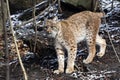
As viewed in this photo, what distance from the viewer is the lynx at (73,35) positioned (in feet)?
25.5

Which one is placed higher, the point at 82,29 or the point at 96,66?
the point at 82,29

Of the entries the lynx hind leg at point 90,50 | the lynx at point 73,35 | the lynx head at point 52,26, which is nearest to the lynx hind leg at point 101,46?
the lynx at point 73,35

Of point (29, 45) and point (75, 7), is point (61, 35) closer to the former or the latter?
point (29, 45)

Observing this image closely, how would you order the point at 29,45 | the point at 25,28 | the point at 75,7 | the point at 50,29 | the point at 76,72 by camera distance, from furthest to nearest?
the point at 75,7
the point at 25,28
the point at 29,45
the point at 76,72
the point at 50,29

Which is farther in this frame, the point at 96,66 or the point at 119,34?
the point at 119,34

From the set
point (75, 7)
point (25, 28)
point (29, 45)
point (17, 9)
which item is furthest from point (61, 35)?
point (17, 9)

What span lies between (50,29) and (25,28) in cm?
406

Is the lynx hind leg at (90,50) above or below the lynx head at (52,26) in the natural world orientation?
below

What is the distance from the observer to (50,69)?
326 inches

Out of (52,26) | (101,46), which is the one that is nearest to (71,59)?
A: (52,26)

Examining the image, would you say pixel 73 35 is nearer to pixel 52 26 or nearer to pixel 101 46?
pixel 52 26

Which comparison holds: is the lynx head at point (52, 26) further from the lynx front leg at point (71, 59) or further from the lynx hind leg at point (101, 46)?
the lynx hind leg at point (101, 46)

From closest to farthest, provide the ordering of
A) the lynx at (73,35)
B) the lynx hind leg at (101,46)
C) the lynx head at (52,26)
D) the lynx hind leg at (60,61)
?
the lynx head at (52,26), the lynx at (73,35), the lynx hind leg at (60,61), the lynx hind leg at (101,46)

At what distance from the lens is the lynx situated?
777 cm
